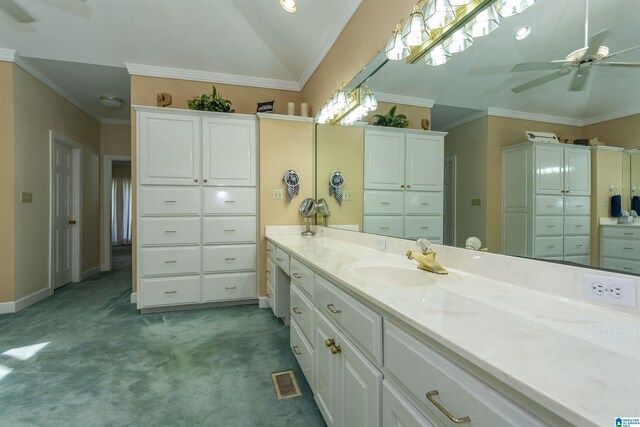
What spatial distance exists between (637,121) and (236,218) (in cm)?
285

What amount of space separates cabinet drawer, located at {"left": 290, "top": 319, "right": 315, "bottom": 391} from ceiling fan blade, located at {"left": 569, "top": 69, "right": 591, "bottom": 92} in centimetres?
152

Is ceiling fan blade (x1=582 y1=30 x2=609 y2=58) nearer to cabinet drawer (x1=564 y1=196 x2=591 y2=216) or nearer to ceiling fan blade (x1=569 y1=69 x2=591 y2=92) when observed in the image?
ceiling fan blade (x1=569 y1=69 x2=591 y2=92)

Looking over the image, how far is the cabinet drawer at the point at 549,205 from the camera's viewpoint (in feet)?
3.20

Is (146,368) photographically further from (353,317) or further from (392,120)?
(392,120)

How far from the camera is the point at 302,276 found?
1680mm

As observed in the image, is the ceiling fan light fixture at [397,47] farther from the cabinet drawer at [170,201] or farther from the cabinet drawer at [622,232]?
the cabinet drawer at [170,201]

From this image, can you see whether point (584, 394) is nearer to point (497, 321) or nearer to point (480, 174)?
point (497, 321)

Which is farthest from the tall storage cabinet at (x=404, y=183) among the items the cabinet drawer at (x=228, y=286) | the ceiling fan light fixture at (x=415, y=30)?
the cabinet drawer at (x=228, y=286)

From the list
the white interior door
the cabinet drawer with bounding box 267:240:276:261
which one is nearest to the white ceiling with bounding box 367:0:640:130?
the cabinet drawer with bounding box 267:240:276:261

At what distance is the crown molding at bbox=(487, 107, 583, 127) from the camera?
94cm

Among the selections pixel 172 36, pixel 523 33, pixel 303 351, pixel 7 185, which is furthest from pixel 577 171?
pixel 7 185

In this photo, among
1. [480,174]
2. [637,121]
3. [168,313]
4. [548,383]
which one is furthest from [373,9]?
[168,313]

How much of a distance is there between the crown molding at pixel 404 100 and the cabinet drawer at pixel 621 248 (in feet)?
3.24

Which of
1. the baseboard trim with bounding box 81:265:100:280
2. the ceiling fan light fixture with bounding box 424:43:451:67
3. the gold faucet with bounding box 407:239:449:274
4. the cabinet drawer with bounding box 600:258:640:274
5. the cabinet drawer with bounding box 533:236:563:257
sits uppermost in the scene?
the ceiling fan light fixture with bounding box 424:43:451:67
